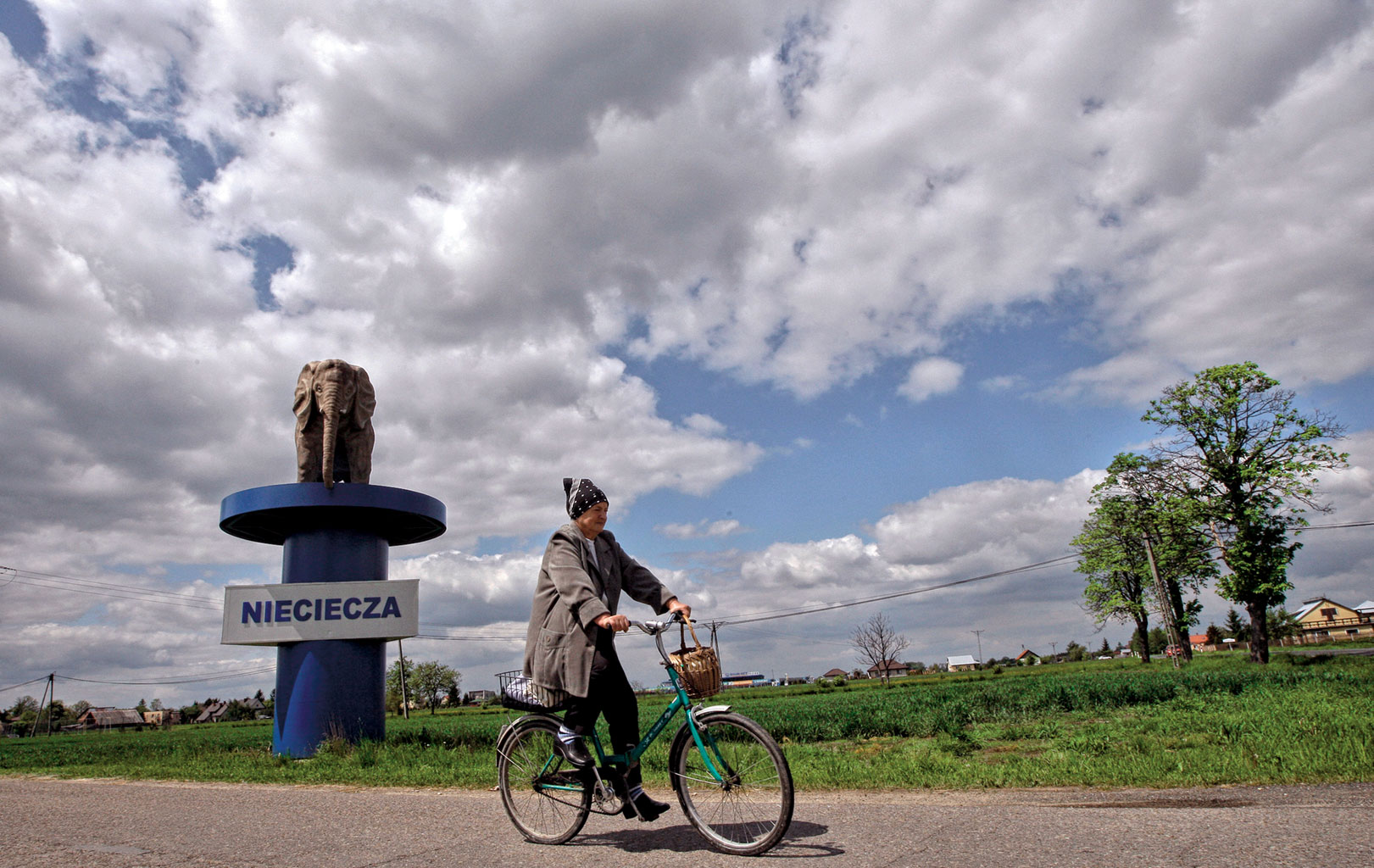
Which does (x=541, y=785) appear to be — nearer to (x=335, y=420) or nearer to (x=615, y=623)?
(x=615, y=623)

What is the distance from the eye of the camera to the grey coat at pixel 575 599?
394 cm

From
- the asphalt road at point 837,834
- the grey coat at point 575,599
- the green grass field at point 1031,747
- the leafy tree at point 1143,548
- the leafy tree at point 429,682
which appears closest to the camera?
the asphalt road at point 837,834

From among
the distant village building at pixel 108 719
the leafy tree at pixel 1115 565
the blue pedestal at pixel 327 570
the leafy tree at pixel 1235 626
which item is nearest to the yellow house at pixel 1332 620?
the leafy tree at pixel 1235 626

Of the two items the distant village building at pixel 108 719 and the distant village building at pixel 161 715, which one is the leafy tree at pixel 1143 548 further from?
the distant village building at pixel 161 715

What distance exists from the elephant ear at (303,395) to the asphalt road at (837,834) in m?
8.35

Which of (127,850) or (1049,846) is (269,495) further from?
(1049,846)

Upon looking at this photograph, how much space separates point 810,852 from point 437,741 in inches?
465

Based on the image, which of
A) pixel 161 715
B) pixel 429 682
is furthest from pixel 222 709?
pixel 429 682

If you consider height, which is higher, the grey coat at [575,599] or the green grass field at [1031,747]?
the grey coat at [575,599]

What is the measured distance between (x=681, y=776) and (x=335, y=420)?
1115cm

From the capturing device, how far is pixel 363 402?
14.1 metres

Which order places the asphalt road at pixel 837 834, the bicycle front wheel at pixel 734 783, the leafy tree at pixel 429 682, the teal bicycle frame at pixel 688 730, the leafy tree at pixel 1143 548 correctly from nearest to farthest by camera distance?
the asphalt road at pixel 837 834 < the bicycle front wheel at pixel 734 783 < the teal bicycle frame at pixel 688 730 < the leafy tree at pixel 1143 548 < the leafy tree at pixel 429 682

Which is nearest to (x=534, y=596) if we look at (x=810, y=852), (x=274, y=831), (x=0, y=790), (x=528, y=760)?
(x=528, y=760)

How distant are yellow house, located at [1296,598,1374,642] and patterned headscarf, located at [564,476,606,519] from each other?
13301 centimetres
